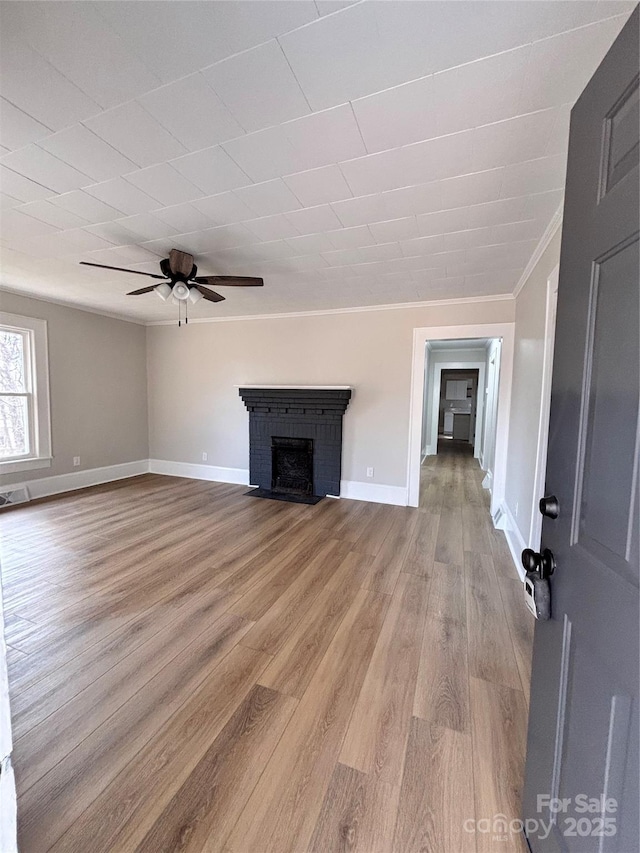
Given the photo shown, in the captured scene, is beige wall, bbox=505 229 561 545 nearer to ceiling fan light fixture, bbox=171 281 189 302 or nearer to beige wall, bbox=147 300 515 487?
beige wall, bbox=147 300 515 487

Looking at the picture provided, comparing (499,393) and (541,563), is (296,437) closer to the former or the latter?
(499,393)

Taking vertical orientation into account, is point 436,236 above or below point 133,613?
above

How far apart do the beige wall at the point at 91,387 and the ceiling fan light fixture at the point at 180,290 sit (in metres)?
2.71

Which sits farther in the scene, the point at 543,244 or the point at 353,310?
the point at 353,310

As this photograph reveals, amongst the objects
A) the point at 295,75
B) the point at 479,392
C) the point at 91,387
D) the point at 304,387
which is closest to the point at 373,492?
the point at 304,387

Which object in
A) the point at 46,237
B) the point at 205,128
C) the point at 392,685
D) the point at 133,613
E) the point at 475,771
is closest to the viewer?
the point at 475,771

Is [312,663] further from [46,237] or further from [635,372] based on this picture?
[46,237]

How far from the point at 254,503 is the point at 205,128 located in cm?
360

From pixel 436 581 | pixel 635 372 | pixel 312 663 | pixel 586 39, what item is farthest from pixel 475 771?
pixel 586 39

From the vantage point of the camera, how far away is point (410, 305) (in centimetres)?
405

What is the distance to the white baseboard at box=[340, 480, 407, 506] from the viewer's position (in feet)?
13.9

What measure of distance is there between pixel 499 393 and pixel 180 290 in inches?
135

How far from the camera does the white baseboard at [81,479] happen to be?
4.24 metres

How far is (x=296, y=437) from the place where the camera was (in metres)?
4.64
